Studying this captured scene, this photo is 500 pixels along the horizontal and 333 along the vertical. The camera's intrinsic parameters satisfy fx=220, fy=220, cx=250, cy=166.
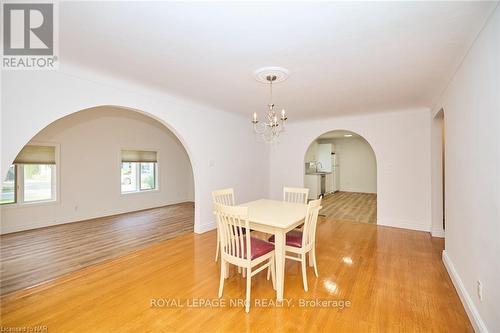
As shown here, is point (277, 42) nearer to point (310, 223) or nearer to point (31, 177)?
point (310, 223)

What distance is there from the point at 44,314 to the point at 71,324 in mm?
367

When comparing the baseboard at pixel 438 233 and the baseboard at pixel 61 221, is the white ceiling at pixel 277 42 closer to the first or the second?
the baseboard at pixel 438 233

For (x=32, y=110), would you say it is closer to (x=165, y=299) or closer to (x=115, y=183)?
(x=165, y=299)

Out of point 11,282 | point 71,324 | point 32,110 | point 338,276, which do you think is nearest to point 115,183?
point 11,282

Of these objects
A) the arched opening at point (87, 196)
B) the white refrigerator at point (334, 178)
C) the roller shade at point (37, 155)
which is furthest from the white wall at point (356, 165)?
the roller shade at point (37, 155)

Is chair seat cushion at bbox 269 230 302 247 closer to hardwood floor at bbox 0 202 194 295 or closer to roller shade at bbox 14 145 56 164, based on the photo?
hardwood floor at bbox 0 202 194 295

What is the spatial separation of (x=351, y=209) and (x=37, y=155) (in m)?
7.70

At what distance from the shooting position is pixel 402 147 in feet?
14.9

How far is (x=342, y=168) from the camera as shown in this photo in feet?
32.3

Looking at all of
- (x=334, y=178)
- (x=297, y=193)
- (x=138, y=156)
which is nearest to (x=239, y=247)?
(x=297, y=193)

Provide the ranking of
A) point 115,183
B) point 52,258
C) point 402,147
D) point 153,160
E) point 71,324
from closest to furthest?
1. point 71,324
2. point 52,258
3. point 402,147
4. point 115,183
5. point 153,160

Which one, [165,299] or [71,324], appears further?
[165,299]

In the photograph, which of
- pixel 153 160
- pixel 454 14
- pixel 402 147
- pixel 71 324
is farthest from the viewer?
pixel 153 160

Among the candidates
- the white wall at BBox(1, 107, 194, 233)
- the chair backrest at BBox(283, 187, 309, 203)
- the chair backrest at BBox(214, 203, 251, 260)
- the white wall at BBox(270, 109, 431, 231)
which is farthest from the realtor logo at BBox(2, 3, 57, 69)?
the white wall at BBox(270, 109, 431, 231)
